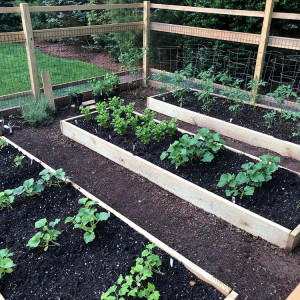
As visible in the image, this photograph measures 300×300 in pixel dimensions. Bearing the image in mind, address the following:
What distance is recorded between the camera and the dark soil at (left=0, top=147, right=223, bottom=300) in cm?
232

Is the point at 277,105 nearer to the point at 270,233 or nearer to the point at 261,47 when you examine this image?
the point at 261,47

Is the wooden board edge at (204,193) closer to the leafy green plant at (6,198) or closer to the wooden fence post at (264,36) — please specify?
the leafy green plant at (6,198)

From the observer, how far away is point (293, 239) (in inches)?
112

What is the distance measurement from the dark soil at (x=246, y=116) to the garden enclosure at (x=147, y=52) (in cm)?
58

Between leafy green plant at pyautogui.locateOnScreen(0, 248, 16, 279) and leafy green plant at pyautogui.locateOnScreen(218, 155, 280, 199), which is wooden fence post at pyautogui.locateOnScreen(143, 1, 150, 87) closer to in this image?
leafy green plant at pyautogui.locateOnScreen(218, 155, 280, 199)

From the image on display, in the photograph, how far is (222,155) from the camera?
4078 mm

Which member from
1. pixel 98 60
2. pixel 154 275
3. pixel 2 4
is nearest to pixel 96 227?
pixel 154 275

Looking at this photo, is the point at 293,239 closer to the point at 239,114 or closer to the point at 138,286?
the point at 138,286

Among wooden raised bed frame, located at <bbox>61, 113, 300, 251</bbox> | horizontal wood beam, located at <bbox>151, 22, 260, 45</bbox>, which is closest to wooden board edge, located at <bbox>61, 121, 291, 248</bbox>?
wooden raised bed frame, located at <bbox>61, 113, 300, 251</bbox>

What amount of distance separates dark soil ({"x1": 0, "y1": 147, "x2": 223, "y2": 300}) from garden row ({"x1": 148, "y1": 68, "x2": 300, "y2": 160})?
267 centimetres

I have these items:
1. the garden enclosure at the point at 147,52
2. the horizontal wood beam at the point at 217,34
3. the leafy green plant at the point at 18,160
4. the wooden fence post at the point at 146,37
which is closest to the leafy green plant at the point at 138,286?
the leafy green plant at the point at 18,160

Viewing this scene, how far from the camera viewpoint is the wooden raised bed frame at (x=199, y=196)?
9.68 feet

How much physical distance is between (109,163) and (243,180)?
191 centimetres

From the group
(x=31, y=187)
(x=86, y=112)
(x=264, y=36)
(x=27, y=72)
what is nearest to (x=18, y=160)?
(x=31, y=187)
